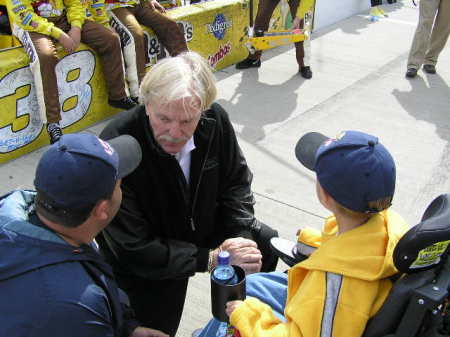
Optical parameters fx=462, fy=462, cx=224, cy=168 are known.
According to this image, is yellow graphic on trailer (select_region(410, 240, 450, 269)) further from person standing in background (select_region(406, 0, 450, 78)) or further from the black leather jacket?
person standing in background (select_region(406, 0, 450, 78))

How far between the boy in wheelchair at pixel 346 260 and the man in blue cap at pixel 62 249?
1.70 feet

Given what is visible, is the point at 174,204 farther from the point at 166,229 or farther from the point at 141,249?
the point at 141,249

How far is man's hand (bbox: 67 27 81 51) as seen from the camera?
431cm

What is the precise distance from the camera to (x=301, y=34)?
597 centimetres

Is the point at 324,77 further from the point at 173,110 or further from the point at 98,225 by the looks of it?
the point at 98,225

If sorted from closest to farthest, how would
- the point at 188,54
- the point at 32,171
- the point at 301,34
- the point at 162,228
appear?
1. the point at 188,54
2. the point at 162,228
3. the point at 32,171
4. the point at 301,34

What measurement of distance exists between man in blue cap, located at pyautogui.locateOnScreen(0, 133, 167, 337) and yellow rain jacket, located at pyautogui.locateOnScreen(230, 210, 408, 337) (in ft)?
1.78

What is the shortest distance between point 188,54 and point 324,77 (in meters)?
4.44

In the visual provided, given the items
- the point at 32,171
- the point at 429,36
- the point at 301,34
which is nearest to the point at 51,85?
the point at 32,171

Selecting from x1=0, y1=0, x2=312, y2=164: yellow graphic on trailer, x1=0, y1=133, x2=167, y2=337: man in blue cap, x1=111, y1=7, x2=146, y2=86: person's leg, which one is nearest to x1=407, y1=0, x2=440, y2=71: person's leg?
x1=0, y1=0, x2=312, y2=164: yellow graphic on trailer

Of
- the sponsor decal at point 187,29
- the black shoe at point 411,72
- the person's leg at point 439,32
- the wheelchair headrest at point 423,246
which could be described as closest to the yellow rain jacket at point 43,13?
the sponsor decal at point 187,29

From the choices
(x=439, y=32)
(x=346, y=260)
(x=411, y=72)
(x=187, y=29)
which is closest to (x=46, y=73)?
(x=187, y=29)

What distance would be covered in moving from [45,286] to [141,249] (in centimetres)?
82

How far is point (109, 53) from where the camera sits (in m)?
4.59
